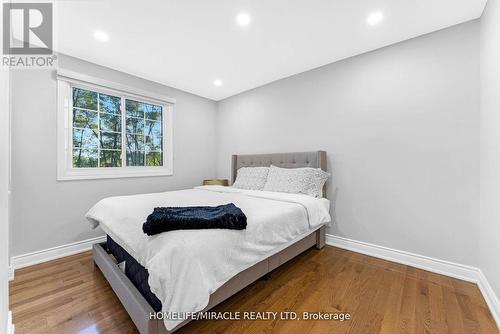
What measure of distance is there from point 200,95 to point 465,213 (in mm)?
4069

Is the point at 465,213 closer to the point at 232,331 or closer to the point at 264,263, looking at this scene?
the point at 264,263

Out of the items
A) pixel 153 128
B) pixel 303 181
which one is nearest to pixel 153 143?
pixel 153 128

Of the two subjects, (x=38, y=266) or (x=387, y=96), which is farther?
(x=387, y=96)

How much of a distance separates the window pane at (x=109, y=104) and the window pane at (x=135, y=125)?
214mm

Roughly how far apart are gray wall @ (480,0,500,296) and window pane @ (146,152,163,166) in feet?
13.1

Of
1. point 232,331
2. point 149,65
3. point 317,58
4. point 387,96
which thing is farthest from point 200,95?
point 232,331

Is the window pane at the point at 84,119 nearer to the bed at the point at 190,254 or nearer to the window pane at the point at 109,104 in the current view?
the window pane at the point at 109,104

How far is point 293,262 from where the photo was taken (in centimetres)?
235

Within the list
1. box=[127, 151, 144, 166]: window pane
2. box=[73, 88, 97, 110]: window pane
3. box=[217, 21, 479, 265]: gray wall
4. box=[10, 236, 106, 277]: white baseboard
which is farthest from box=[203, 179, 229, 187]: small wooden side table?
box=[73, 88, 97, 110]: window pane

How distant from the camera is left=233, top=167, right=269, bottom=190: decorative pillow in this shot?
3.12 m

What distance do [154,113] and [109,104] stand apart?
67 centimetres

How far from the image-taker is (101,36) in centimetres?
224

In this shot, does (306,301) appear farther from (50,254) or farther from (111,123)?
(111,123)

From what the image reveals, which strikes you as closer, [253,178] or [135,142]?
[253,178]
